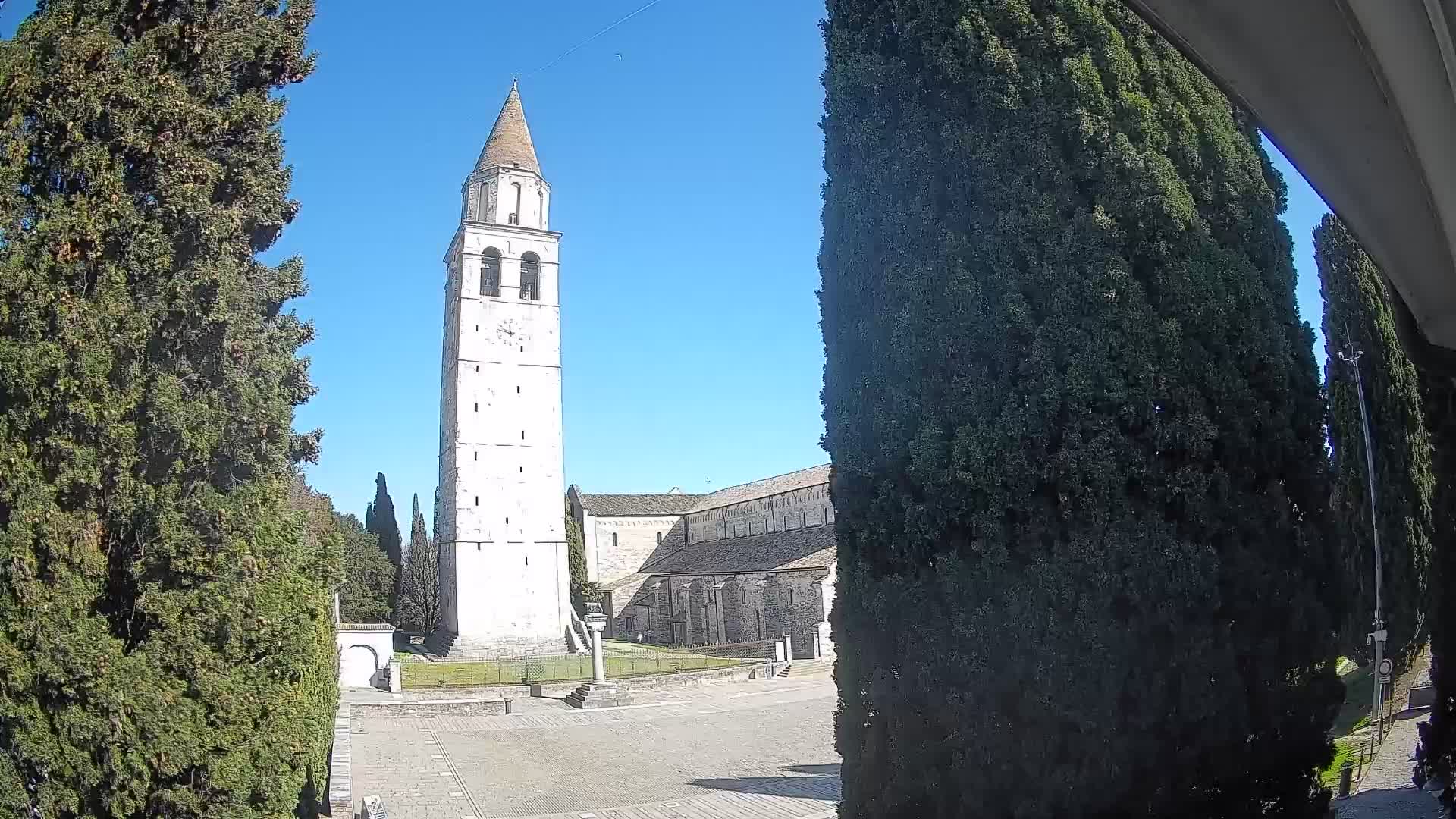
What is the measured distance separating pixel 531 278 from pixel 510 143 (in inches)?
254

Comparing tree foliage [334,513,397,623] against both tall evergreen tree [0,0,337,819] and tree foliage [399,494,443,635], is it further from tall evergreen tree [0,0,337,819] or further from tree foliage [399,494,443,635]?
tall evergreen tree [0,0,337,819]

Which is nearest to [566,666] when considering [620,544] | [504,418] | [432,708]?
[432,708]

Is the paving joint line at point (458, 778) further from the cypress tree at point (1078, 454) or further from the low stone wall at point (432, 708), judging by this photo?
the cypress tree at point (1078, 454)

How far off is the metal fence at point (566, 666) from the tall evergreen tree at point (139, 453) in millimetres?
22841

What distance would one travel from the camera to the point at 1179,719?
4.72 metres

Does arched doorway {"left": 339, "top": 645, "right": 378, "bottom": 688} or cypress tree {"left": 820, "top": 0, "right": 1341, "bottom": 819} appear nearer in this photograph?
cypress tree {"left": 820, "top": 0, "right": 1341, "bottom": 819}

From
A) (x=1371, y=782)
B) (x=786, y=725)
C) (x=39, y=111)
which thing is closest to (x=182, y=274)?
(x=39, y=111)

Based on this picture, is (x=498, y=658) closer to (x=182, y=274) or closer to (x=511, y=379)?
(x=511, y=379)

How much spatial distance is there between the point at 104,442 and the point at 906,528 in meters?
4.64

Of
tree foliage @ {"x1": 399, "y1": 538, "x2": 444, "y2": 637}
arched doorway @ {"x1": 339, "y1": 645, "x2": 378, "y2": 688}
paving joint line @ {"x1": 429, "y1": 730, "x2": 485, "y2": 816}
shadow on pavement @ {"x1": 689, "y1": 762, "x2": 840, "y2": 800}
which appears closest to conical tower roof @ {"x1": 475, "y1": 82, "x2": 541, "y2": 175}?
tree foliage @ {"x1": 399, "y1": 538, "x2": 444, "y2": 637}

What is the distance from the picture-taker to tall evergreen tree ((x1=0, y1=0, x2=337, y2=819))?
4.59 m

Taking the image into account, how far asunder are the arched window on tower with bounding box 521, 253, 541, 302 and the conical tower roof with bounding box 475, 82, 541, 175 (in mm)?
4334

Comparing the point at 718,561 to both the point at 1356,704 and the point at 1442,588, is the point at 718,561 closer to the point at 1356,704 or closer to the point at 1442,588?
the point at 1356,704

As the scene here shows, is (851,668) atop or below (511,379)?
below
